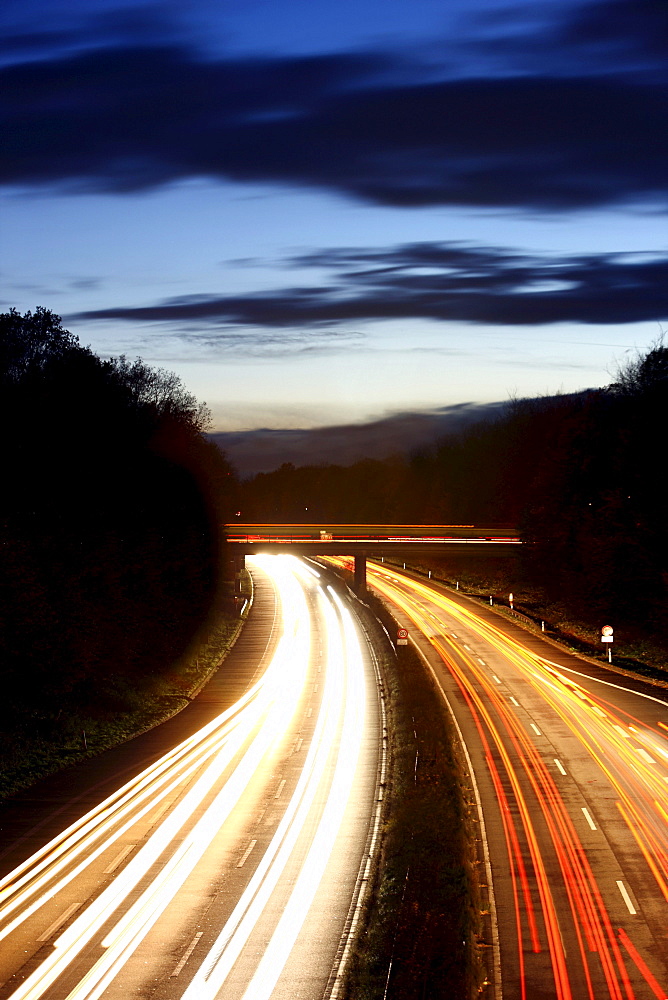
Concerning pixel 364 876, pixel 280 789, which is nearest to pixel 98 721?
pixel 280 789

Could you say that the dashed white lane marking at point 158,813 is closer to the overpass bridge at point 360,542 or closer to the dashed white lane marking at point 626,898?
the dashed white lane marking at point 626,898

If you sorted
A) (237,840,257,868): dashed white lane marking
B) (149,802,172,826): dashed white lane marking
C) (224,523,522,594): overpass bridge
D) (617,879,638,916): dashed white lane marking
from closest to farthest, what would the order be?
(617,879,638,916): dashed white lane marking, (237,840,257,868): dashed white lane marking, (149,802,172,826): dashed white lane marking, (224,523,522,594): overpass bridge

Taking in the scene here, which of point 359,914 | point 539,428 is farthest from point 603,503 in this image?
point 359,914

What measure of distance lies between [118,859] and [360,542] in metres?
62.9

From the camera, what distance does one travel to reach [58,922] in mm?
21562

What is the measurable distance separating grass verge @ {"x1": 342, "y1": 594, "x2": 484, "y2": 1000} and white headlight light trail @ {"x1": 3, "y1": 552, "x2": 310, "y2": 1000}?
455cm

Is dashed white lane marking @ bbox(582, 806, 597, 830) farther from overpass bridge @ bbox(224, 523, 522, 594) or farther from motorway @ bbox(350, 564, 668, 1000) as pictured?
overpass bridge @ bbox(224, 523, 522, 594)

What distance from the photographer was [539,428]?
391 feet

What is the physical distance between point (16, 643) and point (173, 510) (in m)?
23.9

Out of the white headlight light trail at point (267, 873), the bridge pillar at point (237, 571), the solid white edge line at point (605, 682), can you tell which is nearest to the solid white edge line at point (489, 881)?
the white headlight light trail at point (267, 873)

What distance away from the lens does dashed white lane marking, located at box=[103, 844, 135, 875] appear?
25.0 metres

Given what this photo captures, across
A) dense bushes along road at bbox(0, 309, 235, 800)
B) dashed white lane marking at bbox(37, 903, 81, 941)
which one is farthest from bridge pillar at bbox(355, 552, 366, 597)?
dashed white lane marking at bbox(37, 903, 81, 941)

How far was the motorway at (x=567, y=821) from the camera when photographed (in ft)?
66.3

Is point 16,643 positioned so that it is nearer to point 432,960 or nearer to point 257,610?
point 432,960
